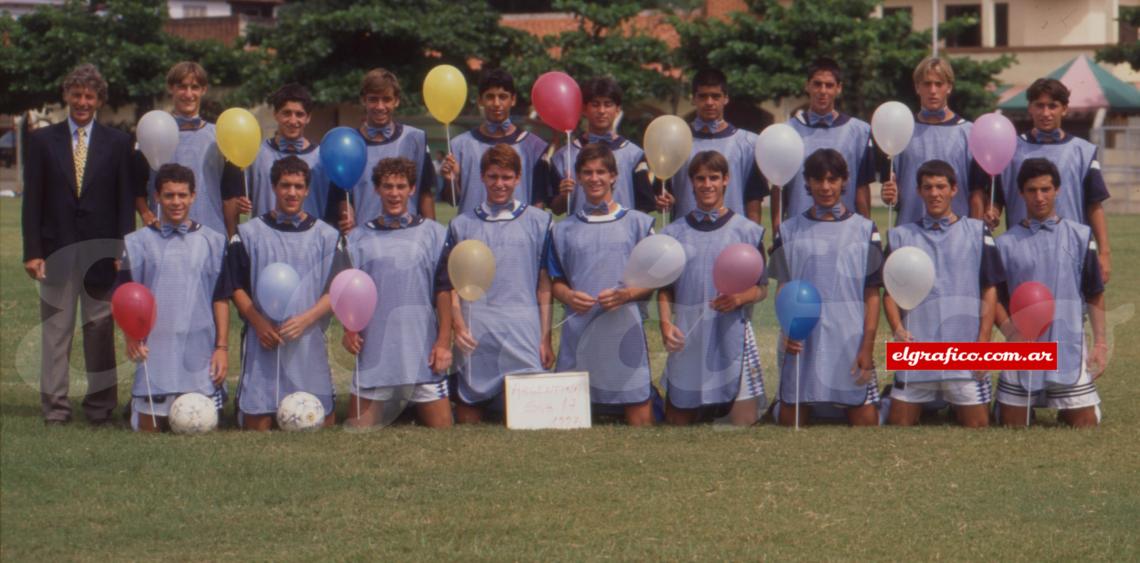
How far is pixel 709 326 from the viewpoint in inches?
317

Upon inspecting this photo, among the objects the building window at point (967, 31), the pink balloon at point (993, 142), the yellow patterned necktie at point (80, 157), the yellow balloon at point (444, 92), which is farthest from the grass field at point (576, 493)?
the building window at point (967, 31)

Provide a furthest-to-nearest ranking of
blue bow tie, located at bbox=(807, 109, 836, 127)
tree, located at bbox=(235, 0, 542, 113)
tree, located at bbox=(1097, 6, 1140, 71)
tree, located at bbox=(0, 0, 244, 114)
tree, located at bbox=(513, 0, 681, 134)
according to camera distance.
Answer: tree, located at bbox=(0, 0, 244, 114), tree, located at bbox=(235, 0, 542, 113), tree, located at bbox=(513, 0, 681, 134), tree, located at bbox=(1097, 6, 1140, 71), blue bow tie, located at bbox=(807, 109, 836, 127)

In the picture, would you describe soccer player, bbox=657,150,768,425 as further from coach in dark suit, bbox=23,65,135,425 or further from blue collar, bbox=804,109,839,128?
coach in dark suit, bbox=23,65,135,425

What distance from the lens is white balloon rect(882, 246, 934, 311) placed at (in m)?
7.45

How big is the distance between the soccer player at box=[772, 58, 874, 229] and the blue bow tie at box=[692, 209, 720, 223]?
0.59 metres

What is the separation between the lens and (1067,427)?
7.84 metres

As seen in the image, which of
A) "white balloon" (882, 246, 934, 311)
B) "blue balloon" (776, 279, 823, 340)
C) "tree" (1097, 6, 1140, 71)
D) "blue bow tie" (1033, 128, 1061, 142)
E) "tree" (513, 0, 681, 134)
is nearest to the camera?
"white balloon" (882, 246, 934, 311)

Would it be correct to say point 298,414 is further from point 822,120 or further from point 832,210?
point 822,120

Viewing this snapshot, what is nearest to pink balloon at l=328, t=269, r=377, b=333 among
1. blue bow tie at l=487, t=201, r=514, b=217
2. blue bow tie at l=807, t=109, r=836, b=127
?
blue bow tie at l=487, t=201, r=514, b=217

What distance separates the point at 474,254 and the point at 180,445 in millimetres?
1579

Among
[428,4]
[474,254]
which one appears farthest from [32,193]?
[428,4]

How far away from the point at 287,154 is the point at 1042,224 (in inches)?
149

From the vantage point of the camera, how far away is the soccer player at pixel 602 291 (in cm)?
800

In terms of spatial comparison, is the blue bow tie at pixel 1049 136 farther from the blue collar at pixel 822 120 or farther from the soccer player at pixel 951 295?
the blue collar at pixel 822 120
